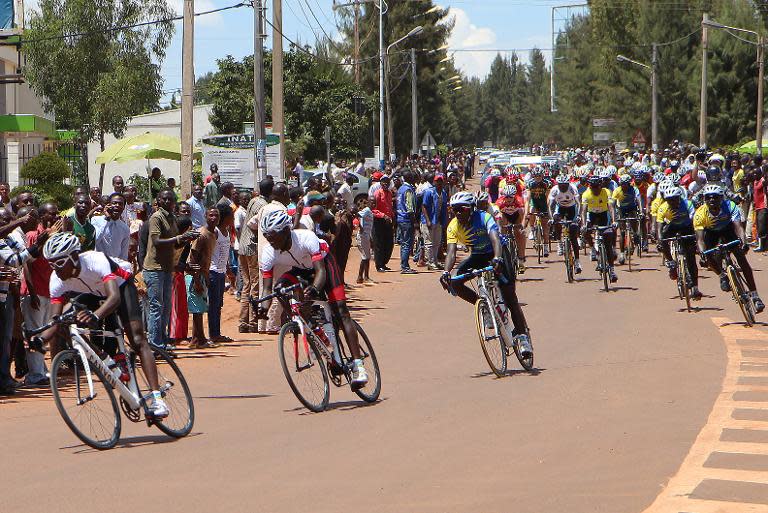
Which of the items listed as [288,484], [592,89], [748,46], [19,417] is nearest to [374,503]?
[288,484]

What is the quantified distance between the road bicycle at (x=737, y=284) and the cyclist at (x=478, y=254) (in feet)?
Result: 15.0

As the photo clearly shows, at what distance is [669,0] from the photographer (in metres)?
84.5

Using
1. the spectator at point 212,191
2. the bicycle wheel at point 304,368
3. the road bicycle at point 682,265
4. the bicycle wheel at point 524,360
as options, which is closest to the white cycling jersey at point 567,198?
the road bicycle at point 682,265

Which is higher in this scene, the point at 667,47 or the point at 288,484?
the point at 667,47

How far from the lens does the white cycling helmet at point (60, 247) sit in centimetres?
915

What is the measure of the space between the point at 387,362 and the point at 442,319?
168 inches

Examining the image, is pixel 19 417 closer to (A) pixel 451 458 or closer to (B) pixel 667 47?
(A) pixel 451 458

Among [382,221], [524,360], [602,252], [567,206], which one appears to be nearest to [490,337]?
[524,360]

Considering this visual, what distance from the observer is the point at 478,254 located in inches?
528

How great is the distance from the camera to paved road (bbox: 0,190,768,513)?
7910 millimetres

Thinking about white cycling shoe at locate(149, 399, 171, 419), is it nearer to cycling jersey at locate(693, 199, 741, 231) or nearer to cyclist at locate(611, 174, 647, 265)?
cycling jersey at locate(693, 199, 741, 231)

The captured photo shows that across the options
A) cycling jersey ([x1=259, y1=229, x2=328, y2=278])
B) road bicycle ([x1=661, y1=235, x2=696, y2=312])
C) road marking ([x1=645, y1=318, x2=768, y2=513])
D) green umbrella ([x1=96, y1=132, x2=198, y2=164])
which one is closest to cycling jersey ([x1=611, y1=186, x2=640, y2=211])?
road bicycle ([x1=661, y1=235, x2=696, y2=312])

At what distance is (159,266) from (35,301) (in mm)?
2124

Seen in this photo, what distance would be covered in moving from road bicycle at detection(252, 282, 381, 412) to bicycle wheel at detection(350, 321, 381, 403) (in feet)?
0.15
